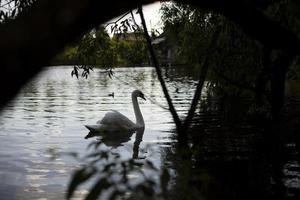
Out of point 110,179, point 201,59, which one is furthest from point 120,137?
point 110,179

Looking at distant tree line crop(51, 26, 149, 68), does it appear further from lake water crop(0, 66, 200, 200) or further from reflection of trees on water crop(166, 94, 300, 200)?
reflection of trees on water crop(166, 94, 300, 200)

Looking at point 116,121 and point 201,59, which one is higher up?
point 201,59

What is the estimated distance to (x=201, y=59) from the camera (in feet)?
37.2

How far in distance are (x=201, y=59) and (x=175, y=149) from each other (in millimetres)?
2313

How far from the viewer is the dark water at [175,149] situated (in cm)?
938

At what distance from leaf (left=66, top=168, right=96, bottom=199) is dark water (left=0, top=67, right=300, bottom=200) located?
666 millimetres

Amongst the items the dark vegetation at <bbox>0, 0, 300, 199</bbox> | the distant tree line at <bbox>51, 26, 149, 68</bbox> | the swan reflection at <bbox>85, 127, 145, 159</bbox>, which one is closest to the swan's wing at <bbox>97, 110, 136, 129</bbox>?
the swan reflection at <bbox>85, 127, 145, 159</bbox>

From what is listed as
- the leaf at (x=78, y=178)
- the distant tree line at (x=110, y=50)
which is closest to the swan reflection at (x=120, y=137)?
the distant tree line at (x=110, y=50)

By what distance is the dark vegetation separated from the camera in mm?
1724

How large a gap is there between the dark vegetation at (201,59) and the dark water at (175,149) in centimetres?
5

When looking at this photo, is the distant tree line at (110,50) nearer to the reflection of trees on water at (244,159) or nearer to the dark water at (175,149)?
the dark water at (175,149)

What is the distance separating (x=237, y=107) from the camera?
25.4 metres

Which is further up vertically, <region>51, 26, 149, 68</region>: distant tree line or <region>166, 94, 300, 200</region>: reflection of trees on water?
<region>51, 26, 149, 68</region>: distant tree line

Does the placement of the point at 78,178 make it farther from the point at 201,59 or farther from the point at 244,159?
the point at 244,159
